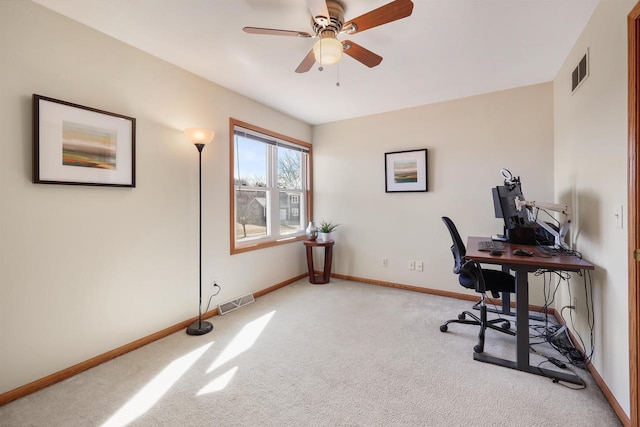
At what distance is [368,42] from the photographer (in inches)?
87.1

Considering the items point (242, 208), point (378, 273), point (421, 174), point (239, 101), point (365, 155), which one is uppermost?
point (239, 101)

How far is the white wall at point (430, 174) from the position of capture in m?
3.06

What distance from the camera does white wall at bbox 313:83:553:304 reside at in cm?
306

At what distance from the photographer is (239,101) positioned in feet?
10.7

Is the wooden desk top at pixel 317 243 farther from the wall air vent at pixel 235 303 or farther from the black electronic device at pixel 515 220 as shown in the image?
the black electronic device at pixel 515 220

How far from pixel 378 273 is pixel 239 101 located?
9.70 ft

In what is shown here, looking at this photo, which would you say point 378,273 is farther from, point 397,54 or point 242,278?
point 397,54

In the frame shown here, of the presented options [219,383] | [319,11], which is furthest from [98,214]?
[319,11]

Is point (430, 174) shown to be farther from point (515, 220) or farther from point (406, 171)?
point (515, 220)

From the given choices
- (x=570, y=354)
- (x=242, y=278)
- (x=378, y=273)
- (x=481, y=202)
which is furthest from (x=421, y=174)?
(x=242, y=278)

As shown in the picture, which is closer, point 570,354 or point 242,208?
point 570,354

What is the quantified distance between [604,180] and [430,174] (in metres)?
1.95

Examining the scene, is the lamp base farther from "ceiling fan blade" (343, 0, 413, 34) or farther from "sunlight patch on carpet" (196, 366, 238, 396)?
"ceiling fan blade" (343, 0, 413, 34)

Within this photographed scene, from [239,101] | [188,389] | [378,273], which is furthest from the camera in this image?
[378,273]
